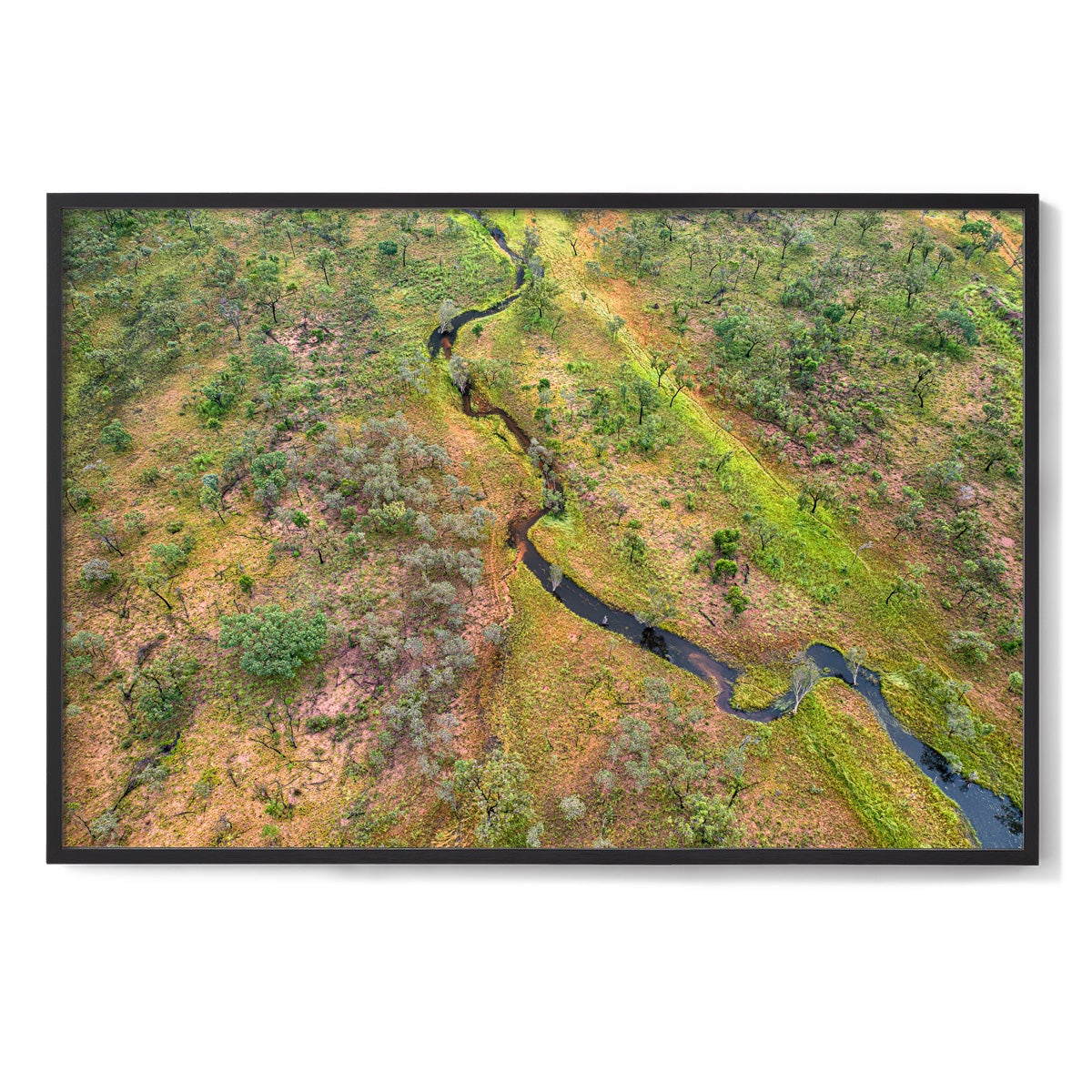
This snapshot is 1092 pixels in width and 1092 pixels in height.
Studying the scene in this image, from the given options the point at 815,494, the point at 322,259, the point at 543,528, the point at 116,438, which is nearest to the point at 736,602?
the point at 815,494

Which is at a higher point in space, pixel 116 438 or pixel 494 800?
pixel 116 438

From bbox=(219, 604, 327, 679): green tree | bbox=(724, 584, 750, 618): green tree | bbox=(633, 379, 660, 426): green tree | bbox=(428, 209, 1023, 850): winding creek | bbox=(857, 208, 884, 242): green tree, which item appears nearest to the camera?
bbox=(857, 208, 884, 242): green tree

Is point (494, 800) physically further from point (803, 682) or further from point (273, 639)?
point (803, 682)

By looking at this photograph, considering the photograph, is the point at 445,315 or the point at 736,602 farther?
the point at 445,315

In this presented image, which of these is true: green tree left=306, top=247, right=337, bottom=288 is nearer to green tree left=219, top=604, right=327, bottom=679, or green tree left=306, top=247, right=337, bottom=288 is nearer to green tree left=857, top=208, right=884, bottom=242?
green tree left=219, top=604, right=327, bottom=679

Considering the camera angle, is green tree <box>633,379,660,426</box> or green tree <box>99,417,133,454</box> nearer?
green tree <box>99,417,133,454</box>

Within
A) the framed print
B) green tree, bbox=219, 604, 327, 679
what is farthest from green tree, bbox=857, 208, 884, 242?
green tree, bbox=219, 604, 327, 679

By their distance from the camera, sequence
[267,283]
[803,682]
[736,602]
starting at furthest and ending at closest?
[267,283] < [736,602] < [803,682]
